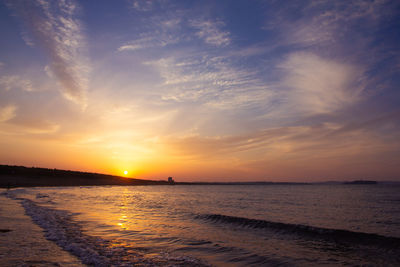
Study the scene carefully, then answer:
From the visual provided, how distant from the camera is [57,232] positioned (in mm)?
13445

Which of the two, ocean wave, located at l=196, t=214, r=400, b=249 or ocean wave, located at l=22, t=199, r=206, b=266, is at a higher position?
ocean wave, located at l=22, t=199, r=206, b=266

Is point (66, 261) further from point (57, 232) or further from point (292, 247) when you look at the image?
point (292, 247)

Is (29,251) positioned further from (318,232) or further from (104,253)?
(318,232)

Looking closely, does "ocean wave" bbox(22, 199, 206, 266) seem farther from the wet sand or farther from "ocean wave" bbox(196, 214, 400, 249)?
"ocean wave" bbox(196, 214, 400, 249)

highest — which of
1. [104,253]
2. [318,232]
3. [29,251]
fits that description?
[29,251]

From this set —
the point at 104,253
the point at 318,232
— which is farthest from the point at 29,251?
the point at 318,232

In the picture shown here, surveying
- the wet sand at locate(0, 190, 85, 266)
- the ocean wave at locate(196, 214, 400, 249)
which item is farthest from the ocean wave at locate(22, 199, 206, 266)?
the ocean wave at locate(196, 214, 400, 249)

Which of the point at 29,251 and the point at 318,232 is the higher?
the point at 29,251

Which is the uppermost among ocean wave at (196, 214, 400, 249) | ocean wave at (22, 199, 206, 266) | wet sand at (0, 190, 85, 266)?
wet sand at (0, 190, 85, 266)

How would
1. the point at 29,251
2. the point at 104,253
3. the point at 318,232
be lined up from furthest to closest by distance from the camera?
the point at 318,232
the point at 104,253
the point at 29,251

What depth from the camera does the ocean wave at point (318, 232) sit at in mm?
13844

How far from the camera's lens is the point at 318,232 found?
16.0 meters

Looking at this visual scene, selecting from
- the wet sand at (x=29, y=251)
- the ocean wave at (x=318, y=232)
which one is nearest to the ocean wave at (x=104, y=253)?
the wet sand at (x=29, y=251)

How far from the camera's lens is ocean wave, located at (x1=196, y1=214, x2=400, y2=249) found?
45.4 feet
